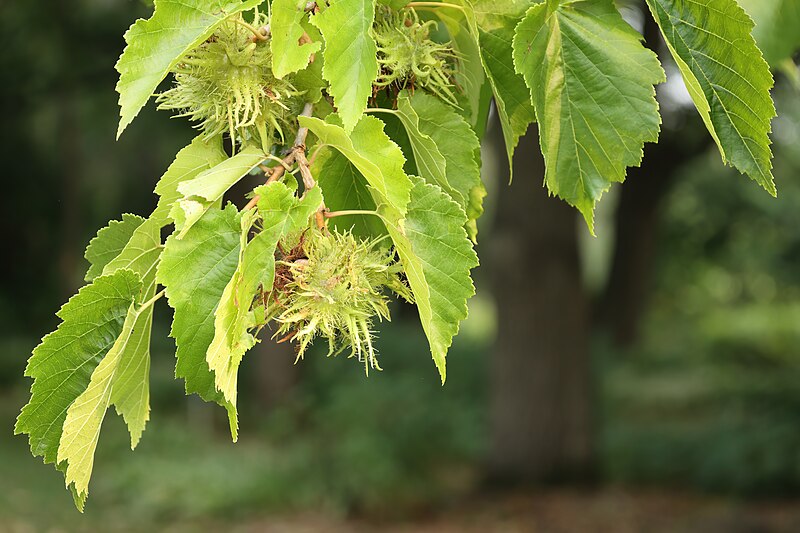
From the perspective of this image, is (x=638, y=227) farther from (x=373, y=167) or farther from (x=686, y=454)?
(x=373, y=167)

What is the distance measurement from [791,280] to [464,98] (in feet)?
50.8

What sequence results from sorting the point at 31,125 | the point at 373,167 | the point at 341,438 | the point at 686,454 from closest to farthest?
the point at 373,167, the point at 341,438, the point at 686,454, the point at 31,125

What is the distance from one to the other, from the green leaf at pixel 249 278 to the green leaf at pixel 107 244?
0.29m

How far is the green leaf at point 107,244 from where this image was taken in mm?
1138

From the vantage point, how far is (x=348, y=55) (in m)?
0.93

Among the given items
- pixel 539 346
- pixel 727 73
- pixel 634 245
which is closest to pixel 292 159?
pixel 727 73

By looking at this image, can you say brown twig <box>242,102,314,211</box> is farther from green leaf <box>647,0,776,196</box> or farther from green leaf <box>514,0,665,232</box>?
green leaf <box>647,0,776,196</box>

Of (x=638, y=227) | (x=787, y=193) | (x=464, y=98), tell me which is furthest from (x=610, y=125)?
(x=787, y=193)

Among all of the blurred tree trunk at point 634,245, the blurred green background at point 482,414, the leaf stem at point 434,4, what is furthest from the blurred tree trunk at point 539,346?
the leaf stem at point 434,4

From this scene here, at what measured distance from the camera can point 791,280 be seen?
49.8ft

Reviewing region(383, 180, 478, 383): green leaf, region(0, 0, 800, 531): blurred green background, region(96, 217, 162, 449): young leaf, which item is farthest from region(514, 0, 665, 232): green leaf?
region(0, 0, 800, 531): blurred green background

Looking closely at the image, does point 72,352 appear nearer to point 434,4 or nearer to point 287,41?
point 287,41

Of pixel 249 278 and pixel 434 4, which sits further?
pixel 434 4

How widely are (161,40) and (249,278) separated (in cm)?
27
